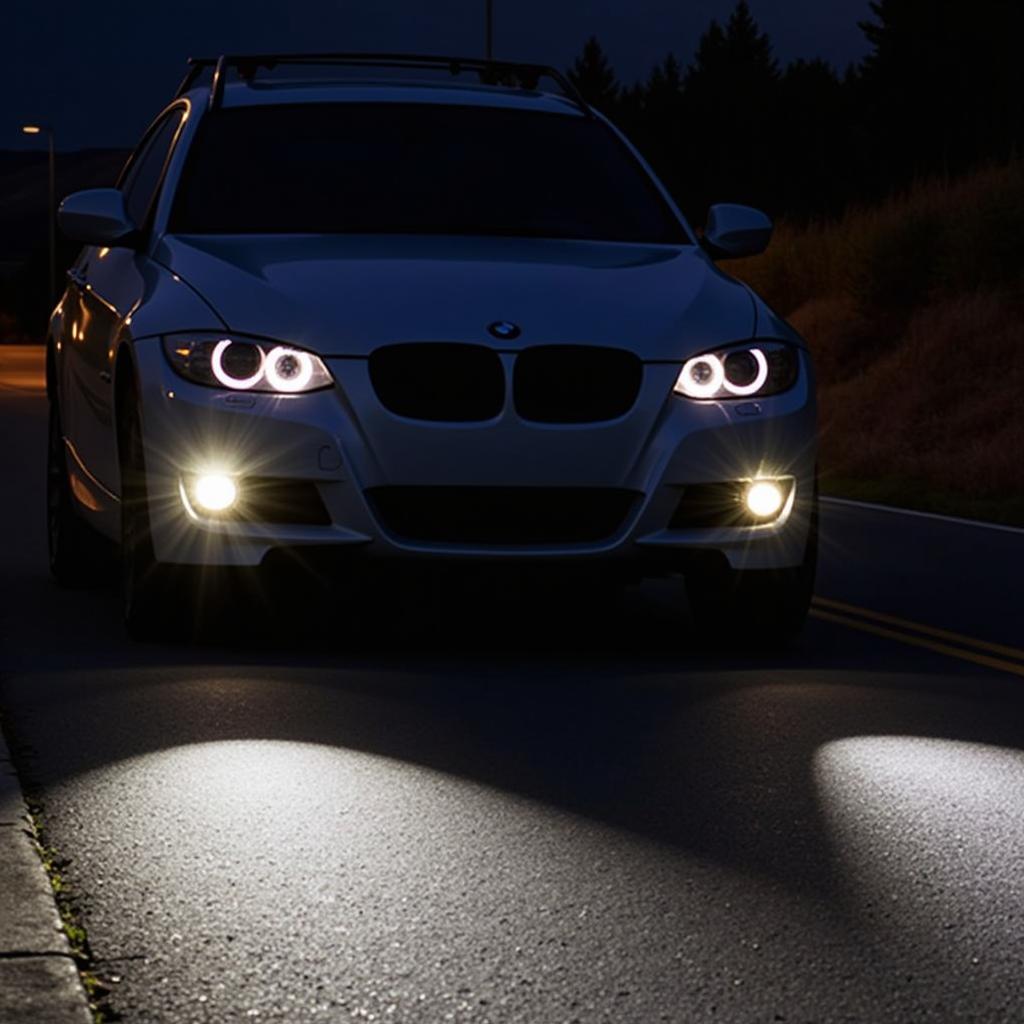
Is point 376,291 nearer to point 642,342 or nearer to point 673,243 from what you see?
point 642,342

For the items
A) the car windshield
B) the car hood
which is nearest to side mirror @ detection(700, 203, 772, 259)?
the car windshield

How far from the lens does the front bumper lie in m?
8.77

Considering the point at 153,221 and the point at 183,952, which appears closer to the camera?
the point at 183,952

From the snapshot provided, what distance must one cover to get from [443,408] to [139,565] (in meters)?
1.21

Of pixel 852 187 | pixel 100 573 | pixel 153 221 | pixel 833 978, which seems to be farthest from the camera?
pixel 852 187

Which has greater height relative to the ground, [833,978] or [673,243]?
[673,243]

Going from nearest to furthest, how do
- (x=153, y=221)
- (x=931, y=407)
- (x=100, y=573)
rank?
(x=153, y=221)
(x=100, y=573)
(x=931, y=407)

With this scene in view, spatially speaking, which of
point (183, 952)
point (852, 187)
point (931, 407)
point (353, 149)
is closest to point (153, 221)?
point (353, 149)

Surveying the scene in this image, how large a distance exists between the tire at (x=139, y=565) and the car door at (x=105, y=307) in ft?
0.95

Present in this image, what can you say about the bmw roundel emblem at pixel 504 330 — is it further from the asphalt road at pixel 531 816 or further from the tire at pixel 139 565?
the tire at pixel 139 565

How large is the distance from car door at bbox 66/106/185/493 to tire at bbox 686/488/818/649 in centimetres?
218

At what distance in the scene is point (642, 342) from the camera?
893cm

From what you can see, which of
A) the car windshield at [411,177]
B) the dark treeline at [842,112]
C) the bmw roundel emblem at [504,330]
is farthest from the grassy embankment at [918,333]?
the dark treeline at [842,112]

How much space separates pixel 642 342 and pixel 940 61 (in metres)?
95.0
